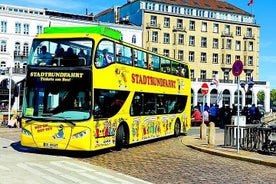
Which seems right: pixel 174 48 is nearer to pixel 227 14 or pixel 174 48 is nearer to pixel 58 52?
pixel 227 14

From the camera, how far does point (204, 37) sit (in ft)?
285

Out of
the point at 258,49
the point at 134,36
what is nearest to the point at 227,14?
the point at 258,49

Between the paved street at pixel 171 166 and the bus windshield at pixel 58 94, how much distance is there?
4.92 feet

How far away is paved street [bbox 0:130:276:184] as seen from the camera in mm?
11766

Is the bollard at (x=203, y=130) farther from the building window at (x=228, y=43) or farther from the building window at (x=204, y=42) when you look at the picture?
the building window at (x=228, y=43)

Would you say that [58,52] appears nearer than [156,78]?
Yes

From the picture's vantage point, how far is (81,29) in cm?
1600

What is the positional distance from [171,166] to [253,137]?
4564 mm

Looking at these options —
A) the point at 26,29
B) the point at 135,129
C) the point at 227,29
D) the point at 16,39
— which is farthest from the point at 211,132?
the point at 227,29

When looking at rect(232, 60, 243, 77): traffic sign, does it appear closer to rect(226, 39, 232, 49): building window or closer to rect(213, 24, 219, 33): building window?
rect(213, 24, 219, 33): building window

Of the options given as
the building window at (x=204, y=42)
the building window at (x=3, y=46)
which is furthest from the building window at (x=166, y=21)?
the building window at (x=3, y=46)

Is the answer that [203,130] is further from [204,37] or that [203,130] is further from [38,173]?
[204,37]

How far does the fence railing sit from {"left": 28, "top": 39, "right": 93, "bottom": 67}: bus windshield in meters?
6.26

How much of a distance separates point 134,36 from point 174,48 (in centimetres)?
841
